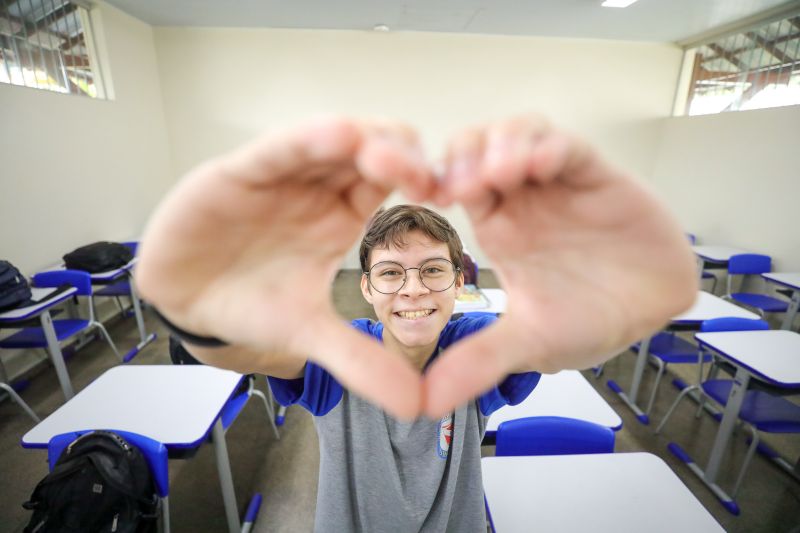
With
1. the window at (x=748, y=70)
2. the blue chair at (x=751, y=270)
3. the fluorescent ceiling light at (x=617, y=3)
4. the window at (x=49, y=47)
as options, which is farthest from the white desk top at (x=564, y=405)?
the window at (x=748, y=70)

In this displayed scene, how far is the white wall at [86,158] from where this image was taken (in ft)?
10.0

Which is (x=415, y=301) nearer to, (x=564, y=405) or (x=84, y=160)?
(x=564, y=405)

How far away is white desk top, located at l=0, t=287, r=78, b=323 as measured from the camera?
2.32 meters

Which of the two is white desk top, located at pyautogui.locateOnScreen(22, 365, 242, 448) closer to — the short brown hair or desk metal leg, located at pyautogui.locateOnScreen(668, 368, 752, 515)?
the short brown hair

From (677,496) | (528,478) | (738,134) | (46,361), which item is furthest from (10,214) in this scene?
(738,134)

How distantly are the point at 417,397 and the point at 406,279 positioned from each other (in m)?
0.63

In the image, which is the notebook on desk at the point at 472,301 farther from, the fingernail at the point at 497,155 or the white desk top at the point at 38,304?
the white desk top at the point at 38,304

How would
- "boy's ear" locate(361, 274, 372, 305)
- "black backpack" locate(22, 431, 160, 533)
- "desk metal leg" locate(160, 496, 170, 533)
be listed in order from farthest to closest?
"desk metal leg" locate(160, 496, 170, 533), "black backpack" locate(22, 431, 160, 533), "boy's ear" locate(361, 274, 372, 305)

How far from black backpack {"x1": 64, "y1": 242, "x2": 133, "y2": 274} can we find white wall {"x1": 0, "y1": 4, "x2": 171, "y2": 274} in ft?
0.99

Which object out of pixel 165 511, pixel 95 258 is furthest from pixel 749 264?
pixel 95 258

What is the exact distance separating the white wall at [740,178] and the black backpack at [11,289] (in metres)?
6.24

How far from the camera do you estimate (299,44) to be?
16.3ft

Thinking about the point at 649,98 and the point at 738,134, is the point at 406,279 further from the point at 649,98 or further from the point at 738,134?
the point at 649,98

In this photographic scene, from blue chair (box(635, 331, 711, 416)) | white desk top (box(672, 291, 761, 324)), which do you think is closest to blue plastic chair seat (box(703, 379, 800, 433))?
blue chair (box(635, 331, 711, 416))
